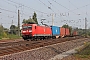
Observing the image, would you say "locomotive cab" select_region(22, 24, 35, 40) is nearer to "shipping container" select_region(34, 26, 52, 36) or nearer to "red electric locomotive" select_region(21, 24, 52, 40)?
"red electric locomotive" select_region(21, 24, 52, 40)

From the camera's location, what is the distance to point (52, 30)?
154ft

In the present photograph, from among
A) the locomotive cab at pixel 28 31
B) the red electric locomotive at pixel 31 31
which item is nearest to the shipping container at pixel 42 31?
the red electric locomotive at pixel 31 31

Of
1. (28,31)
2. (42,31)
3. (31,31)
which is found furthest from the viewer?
(42,31)

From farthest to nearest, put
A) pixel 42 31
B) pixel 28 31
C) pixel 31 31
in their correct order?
pixel 42 31, pixel 28 31, pixel 31 31

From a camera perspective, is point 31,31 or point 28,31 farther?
point 28,31

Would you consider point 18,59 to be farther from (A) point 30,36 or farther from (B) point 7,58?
(A) point 30,36

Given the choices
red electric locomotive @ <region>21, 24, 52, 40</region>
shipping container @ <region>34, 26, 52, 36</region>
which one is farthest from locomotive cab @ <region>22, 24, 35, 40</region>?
shipping container @ <region>34, 26, 52, 36</region>

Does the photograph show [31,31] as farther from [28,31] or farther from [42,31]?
[42,31]

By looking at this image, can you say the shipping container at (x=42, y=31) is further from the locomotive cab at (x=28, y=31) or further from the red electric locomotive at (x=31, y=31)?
the locomotive cab at (x=28, y=31)

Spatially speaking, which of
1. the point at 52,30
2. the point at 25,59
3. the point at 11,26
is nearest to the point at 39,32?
the point at 52,30

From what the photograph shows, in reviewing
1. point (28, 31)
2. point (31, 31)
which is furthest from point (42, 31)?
point (28, 31)

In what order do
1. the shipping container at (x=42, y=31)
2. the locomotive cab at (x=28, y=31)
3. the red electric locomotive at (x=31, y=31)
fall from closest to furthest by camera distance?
the locomotive cab at (x=28, y=31), the red electric locomotive at (x=31, y=31), the shipping container at (x=42, y=31)

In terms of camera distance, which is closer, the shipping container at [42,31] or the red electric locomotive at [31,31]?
the red electric locomotive at [31,31]

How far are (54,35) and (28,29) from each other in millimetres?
14589
